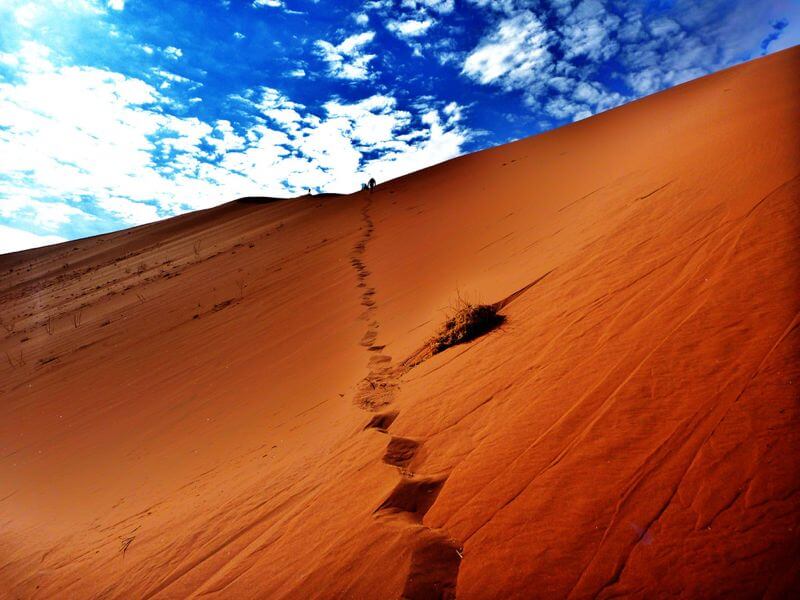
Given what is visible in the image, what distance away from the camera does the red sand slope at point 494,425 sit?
165cm

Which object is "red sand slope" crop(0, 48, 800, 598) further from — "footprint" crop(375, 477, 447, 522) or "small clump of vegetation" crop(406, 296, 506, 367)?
"small clump of vegetation" crop(406, 296, 506, 367)

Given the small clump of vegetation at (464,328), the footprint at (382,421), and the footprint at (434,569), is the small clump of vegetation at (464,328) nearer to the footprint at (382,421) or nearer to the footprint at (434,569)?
the footprint at (382,421)

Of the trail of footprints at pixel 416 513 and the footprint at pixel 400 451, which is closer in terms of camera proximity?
the trail of footprints at pixel 416 513

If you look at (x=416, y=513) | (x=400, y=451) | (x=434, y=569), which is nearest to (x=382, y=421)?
(x=400, y=451)

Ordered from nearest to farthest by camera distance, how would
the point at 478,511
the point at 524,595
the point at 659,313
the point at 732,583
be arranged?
the point at 732,583 < the point at 524,595 < the point at 478,511 < the point at 659,313

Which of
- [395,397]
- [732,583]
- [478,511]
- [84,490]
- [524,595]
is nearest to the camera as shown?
[732,583]

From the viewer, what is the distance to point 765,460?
159 cm

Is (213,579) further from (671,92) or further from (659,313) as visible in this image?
(671,92)

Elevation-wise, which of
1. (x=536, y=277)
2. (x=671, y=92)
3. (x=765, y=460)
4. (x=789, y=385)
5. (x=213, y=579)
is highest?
(x=671, y=92)

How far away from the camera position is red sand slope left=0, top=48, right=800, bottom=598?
165cm

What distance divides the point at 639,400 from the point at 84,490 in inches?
206

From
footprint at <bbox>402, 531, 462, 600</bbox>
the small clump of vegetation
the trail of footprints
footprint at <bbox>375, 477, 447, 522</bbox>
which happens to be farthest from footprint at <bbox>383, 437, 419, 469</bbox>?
the small clump of vegetation

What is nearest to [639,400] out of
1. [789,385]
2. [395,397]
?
[789,385]

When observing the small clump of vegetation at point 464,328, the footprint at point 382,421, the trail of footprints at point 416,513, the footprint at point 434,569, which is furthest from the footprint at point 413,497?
the small clump of vegetation at point 464,328
